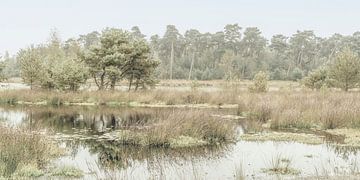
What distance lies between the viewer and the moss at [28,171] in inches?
337

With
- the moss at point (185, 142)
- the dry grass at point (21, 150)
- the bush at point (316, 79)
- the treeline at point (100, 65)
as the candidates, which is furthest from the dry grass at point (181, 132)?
the bush at point (316, 79)

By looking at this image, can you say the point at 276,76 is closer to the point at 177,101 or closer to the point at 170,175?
the point at 177,101

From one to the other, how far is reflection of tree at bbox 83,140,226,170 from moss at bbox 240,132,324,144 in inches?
83.9

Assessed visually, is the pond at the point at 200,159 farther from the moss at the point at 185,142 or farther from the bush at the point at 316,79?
the bush at the point at 316,79

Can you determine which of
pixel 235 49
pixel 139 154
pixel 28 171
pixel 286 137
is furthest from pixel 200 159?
pixel 235 49

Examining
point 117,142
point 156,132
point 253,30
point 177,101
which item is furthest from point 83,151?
point 253,30

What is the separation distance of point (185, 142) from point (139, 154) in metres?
1.98

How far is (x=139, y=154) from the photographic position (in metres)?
11.6

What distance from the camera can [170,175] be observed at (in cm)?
935

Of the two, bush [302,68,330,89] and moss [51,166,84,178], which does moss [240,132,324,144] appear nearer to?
moss [51,166,84,178]

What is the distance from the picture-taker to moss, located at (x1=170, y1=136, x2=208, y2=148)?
1284 cm

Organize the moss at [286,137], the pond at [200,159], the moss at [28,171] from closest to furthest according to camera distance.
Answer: the moss at [28,171] < the pond at [200,159] < the moss at [286,137]

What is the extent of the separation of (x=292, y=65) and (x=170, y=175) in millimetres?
86024

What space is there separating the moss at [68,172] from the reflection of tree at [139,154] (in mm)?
917
